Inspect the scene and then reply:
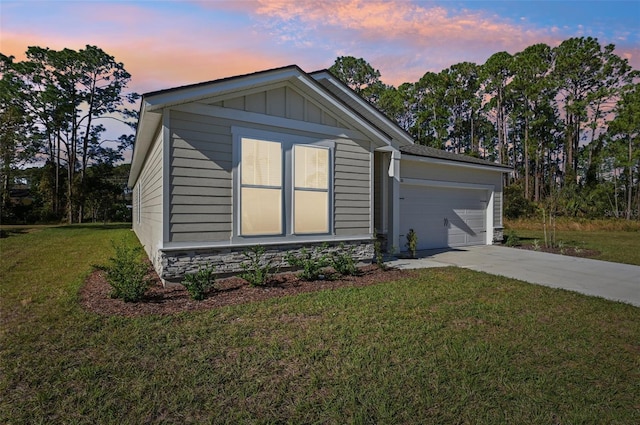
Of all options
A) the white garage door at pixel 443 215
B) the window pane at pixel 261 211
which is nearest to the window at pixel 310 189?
the window pane at pixel 261 211

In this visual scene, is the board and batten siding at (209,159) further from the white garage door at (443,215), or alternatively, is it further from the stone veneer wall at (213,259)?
the white garage door at (443,215)

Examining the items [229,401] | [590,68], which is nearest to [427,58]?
[229,401]

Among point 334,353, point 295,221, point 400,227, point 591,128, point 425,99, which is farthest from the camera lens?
point 425,99

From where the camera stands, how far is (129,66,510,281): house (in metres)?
5.72

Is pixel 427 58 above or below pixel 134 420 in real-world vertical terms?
above

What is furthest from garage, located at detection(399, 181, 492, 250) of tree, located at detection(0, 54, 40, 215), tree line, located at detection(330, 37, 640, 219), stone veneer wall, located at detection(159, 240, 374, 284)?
tree, located at detection(0, 54, 40, 215)

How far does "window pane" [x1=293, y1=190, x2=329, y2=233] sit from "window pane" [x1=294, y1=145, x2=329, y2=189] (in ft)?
0.63

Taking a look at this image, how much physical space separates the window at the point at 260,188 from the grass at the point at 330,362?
1873 millimetres

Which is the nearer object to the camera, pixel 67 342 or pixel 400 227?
pixel 67 342

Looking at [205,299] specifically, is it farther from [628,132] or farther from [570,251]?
[628,132]

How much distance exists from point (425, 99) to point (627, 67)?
1583 centimetres

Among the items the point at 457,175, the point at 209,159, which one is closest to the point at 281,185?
the point at 209,159

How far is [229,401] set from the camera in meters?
2.57

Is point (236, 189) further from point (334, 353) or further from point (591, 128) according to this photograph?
point (591, 128)
